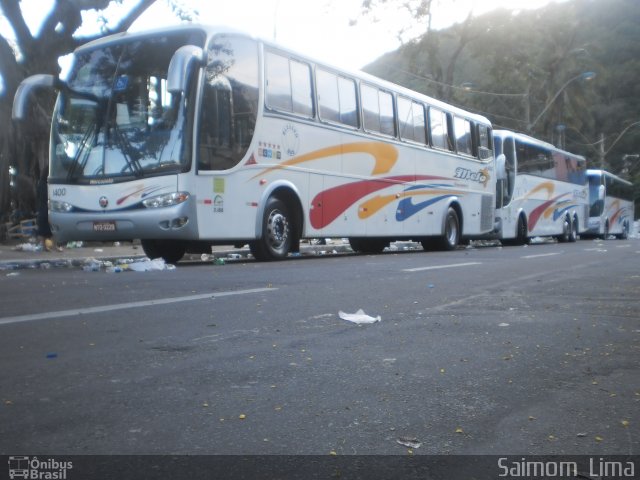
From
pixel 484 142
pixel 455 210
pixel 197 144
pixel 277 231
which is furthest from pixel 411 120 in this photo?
pixel 197 144

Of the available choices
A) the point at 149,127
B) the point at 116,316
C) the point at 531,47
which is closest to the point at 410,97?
the point at 149,127

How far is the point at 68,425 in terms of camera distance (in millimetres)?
2750

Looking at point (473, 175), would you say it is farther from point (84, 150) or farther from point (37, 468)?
point (37, 468)

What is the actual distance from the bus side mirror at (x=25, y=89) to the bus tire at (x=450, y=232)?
998cm

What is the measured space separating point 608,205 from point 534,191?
14975mm

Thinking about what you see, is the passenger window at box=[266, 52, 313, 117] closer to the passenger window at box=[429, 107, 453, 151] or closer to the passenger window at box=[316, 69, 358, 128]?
the passenger window at box=[316, 69, 358, 128]

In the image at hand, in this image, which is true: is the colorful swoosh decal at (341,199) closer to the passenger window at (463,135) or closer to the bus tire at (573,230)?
the passenger window at (463,135)

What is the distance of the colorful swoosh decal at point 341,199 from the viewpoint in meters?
13.2

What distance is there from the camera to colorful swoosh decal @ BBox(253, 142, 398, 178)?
42.1 ft

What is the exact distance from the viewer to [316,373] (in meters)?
3.64

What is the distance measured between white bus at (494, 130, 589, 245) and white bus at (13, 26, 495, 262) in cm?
1052

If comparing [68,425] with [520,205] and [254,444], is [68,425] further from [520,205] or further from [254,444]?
[520,205]

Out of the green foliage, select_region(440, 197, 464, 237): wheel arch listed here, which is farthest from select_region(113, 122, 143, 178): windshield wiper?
the green foliage

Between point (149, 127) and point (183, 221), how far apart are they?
4.80 feet
